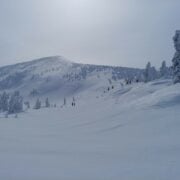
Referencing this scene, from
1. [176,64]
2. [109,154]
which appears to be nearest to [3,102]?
[176,64]

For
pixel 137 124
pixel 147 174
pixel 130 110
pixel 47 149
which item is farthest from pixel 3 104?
pixel 147 174

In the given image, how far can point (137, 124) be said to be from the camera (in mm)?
33000

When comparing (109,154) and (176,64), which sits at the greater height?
(176,64)

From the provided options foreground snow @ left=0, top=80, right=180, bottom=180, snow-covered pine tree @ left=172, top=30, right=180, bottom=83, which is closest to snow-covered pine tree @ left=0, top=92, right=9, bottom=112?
snow-covered pine tree @ left=172, top=30, right=180, bottom=83

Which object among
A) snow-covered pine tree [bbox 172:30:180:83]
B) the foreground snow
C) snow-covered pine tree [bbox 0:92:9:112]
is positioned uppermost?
snow-covered pine tree [bbox 172:30:180:83]

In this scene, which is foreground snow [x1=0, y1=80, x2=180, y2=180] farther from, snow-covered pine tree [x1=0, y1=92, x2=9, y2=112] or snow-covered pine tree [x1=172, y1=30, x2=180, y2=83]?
snow-covered pine tree [x1=0, y1=92, x2=9, y2=112]

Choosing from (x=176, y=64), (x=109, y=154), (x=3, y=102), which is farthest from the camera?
(x=3, y=102)

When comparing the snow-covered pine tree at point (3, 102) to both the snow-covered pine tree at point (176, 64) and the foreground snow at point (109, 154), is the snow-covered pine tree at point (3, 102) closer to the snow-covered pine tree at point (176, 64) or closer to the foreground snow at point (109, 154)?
Result: the snow-covered pine tree at point (176, 64)

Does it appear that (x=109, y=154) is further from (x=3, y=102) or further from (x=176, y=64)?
(x=3, y=102)

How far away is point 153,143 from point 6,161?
10364mm

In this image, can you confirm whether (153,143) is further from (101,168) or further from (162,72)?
(162,72)

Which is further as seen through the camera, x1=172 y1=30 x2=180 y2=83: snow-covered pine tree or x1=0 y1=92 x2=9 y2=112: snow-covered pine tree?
x1=0 y1=92 x2=9 y2=112: snow-covered pine tree

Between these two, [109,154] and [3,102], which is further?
[3,102]

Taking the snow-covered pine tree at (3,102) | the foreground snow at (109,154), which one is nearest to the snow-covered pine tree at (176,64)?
the foreground snow at (109,154)
